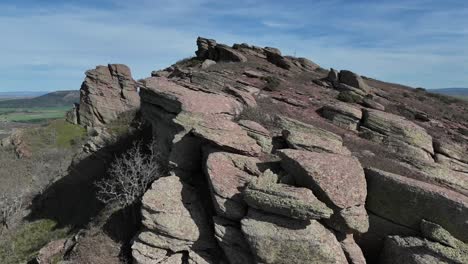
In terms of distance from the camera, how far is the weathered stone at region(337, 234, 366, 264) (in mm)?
19250

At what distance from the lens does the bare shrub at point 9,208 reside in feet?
129

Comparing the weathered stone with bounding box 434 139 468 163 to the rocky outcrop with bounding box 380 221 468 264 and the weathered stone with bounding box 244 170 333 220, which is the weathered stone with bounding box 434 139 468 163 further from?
the weathered stone with bounding box 244 170 333 220

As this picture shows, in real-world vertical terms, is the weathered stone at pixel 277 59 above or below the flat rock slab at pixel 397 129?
above

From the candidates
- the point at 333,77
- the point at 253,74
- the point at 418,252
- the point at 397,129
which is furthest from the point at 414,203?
the point at 333,77

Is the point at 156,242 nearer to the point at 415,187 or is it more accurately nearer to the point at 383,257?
the point at 383,257

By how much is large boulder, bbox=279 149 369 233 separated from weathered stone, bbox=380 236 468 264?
1.64 meters

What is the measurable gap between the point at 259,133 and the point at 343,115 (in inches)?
452

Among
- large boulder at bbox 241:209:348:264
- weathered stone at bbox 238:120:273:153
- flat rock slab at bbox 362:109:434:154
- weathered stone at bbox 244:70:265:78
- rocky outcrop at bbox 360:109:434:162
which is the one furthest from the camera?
weathered stone at bbox 244:70:265:78

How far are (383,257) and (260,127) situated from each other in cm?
1103

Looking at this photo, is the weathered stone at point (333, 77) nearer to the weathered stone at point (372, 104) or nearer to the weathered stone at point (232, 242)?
the weathered stone at point (372, 104)

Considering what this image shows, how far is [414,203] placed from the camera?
20.1m

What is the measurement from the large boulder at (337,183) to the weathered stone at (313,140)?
257 cm

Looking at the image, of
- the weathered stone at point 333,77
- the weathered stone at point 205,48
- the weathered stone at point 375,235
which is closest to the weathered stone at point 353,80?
the weathered stone at point 333,77

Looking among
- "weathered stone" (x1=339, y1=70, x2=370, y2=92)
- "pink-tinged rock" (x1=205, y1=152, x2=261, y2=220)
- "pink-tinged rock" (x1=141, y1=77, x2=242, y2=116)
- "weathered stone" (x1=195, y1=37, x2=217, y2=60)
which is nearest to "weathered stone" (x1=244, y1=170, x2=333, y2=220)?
"pink-tinged rock" (x1=205, y1=152, x2=261, y2=220)
